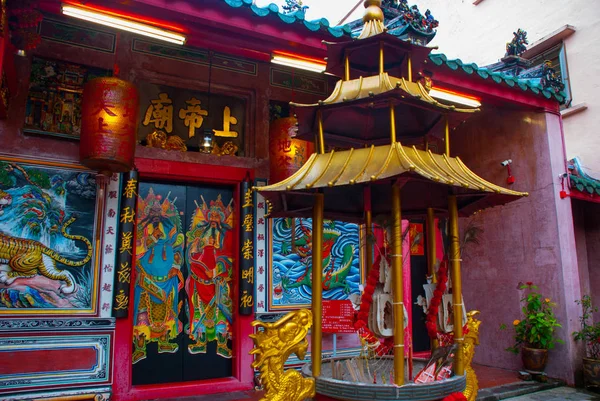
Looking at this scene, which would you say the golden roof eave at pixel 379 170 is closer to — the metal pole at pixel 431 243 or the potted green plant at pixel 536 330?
the metal pole at pixel 431 243

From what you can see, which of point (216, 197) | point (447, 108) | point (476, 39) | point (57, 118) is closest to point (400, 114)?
point (447, 108)

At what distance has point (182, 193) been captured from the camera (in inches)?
260

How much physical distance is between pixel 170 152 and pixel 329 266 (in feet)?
9.41

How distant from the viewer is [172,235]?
6422 mm

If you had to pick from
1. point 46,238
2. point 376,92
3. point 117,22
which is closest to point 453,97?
point 376,92

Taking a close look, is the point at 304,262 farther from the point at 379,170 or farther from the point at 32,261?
the point at 379,170

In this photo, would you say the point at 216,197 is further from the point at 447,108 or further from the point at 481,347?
the point at 481,347

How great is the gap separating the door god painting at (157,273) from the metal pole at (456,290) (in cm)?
384

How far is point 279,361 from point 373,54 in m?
2.95

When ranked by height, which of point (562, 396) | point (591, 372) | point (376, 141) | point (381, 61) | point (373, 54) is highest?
point (373, 54)

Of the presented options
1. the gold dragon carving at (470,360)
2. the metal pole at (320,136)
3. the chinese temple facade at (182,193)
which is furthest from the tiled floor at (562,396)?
the metal pole at (320,136)

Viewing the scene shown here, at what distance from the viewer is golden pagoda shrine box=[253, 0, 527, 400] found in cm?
345

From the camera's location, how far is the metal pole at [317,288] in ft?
12.4

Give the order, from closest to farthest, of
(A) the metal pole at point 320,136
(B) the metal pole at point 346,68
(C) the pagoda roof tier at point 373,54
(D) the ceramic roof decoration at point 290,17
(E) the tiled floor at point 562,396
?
1. (A) the metal pole at point 320,136
2. (C) the pagoda roof tier at point 373,54
3. (B) the metal pole at point 346,68
4. (D) the ceramic roof decoration at point 290,17
5. (E) the tiled floor at point 562,396
